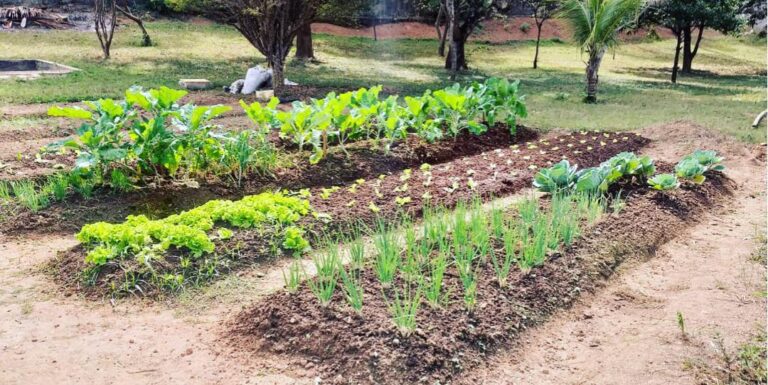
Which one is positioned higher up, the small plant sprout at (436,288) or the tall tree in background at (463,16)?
the tall tree in background at (463,16)

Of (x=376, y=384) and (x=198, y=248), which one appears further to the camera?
(x=198, y=248)

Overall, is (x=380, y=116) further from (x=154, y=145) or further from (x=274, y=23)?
(x=274, y=23)

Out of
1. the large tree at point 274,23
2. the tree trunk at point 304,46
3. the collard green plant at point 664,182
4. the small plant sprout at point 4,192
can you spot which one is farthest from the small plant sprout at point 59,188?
the tree trunk at point 304,46

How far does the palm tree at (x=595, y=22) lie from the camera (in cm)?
1284

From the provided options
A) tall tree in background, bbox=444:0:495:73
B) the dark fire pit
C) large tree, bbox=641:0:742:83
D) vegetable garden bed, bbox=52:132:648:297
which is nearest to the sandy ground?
vegetable garden bed, bbox=52:132:648:297

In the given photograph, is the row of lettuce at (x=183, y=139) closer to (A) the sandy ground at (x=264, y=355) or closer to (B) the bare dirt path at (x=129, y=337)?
(A) the sandy ground at (x=264, y=355)

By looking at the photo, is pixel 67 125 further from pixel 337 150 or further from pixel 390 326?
pixel 390 326

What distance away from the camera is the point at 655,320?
4059 millimetres

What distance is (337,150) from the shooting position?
24.8 feet

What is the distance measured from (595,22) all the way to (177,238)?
1085 centimetres

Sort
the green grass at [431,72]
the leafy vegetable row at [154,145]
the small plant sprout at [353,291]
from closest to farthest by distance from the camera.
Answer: the small plant sprout at [353,291] → the leafy vegetable row at [154,145] → the green grass at [431,72]

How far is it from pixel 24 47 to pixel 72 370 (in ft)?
60.3

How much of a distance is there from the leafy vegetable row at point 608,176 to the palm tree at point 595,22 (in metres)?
7.16

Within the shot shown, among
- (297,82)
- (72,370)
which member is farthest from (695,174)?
(297,82)
